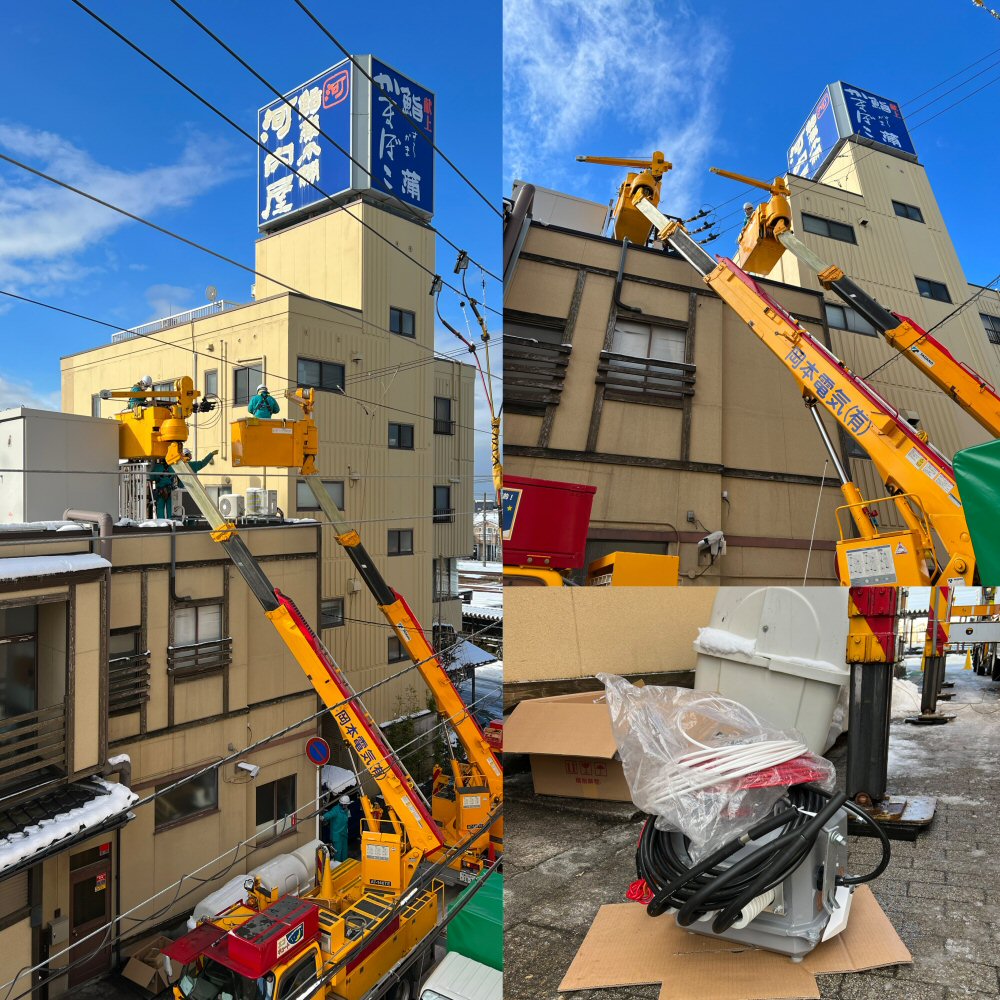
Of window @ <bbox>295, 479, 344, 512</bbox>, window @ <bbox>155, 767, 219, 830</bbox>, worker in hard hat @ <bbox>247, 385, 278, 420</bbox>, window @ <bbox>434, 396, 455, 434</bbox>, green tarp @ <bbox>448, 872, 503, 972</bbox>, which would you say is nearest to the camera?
green tarp @ <bbox>448, 872, 503, 972</bbox>

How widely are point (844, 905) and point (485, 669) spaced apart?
3.98m

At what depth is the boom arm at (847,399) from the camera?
0.96m

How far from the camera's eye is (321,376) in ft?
10.8

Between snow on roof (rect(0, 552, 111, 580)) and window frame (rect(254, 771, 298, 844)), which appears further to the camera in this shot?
window frame (rect(254, 771, 298, 844))

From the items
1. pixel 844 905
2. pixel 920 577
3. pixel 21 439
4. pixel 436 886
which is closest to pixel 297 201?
pixel 21 439

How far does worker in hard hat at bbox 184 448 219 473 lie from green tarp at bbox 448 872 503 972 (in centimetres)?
196

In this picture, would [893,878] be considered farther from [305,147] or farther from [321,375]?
[305,147]

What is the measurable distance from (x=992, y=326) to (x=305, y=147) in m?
2.76

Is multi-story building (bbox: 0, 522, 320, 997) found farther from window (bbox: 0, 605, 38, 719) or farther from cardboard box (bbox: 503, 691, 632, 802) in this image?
cardboard box (bbox: 503, 691, 632, 802)

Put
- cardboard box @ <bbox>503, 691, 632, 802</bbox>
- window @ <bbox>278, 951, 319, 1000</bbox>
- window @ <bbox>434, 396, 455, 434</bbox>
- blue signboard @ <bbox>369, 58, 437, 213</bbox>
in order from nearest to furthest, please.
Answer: cardboard box @ <bbox>503, 691, 632, 802</bbox>, blue signboard @ <bbox>369, 58, 437, 213</bbox>, window @ <bbox>278, 951, 319, 1000</bbox>, window @ <bbox>434, 396, 455, 434</bbox>

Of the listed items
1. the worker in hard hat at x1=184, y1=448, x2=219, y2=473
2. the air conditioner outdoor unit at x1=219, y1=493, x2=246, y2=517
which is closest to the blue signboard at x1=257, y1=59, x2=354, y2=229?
the worker in hard hat at x1=184, y1=448, x2=219, y2=473

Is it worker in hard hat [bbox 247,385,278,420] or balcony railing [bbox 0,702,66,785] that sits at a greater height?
worker in hard hat [bbox 247,385,278,420]

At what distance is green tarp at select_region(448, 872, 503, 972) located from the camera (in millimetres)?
2139

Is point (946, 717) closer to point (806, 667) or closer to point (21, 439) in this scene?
point (806, 667)
